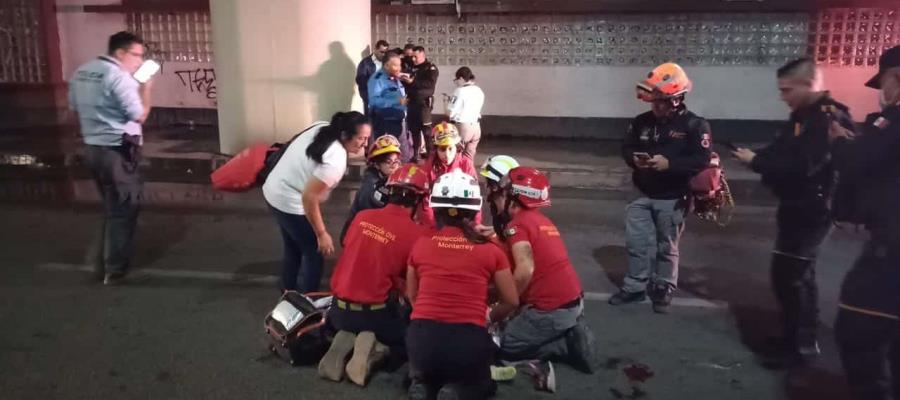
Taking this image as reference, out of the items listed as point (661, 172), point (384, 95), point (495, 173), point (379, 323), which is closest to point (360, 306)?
point (379, 323)

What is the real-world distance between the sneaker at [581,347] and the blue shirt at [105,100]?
12.2ft

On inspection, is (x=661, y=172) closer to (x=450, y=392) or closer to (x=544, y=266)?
(x=544, y=266)

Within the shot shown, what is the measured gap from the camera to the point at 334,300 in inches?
174

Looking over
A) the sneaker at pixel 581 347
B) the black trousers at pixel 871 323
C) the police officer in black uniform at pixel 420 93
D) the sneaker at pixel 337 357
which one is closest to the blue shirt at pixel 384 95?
the police officer in black uniform at pixel 420 93

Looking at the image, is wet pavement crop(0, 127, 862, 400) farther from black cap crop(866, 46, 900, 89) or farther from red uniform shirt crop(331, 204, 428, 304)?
black cap crop(866, 46, 900, 89)

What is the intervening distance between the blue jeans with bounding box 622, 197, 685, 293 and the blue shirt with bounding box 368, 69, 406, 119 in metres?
4.93

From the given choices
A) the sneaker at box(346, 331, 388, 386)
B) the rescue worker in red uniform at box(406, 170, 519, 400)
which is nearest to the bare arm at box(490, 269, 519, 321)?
the rescue worker in red uniform at box(406, 170, 519, 400)

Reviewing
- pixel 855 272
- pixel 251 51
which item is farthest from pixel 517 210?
pixel 251 51

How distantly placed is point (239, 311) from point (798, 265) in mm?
3758

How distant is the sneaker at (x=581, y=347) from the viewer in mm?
4371

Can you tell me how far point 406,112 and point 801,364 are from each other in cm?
687

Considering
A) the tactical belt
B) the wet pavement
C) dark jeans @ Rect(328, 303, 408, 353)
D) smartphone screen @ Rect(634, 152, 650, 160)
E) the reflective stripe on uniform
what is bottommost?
the wet pavement

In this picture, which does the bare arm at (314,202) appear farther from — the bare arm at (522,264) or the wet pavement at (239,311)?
the bare arm at (522,264)

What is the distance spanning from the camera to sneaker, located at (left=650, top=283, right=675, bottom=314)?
539cm
